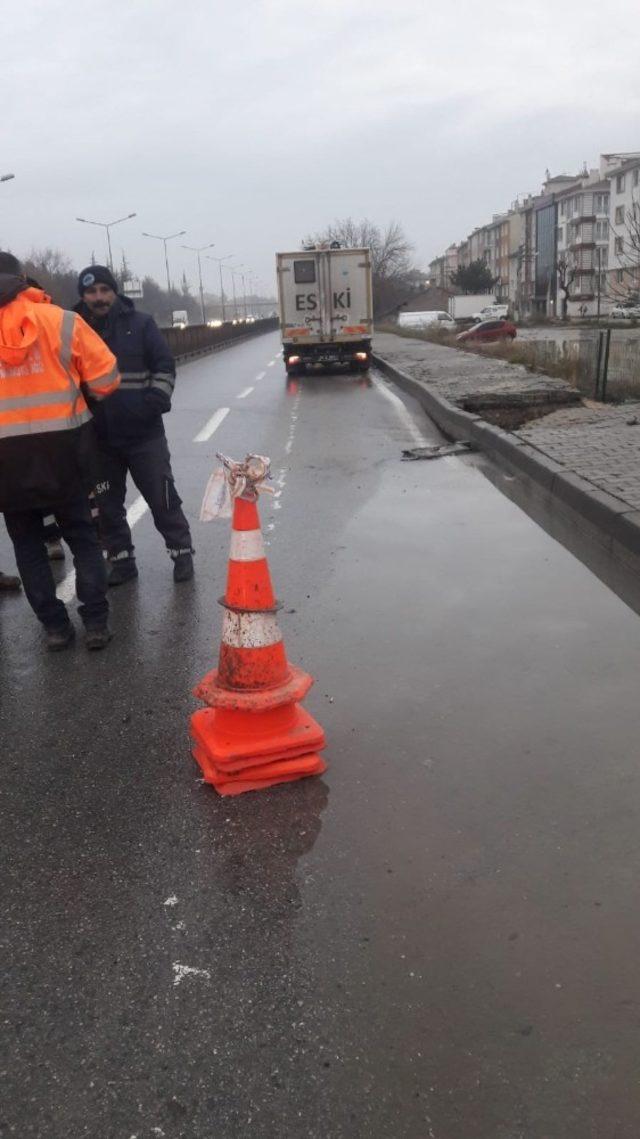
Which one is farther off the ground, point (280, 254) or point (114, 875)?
point (280, 254)

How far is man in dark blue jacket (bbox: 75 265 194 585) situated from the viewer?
581 centimetres

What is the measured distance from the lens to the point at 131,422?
19.5ft

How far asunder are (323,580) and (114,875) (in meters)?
3.35

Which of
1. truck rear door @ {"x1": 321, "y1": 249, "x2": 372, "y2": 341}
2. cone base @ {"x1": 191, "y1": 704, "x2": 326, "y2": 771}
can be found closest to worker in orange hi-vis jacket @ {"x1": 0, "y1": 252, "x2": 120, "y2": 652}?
cone base @ {"x1": 191, "y1": 704, "x2": 326, "y2": 771}

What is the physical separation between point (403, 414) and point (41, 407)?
435 inches

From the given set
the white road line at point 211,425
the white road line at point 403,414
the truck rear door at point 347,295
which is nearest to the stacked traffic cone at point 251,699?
the white road line at point 403,414

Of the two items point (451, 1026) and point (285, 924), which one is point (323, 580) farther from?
point (451, 1026)

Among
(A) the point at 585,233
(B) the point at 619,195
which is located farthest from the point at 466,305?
(A) the point at 585,233

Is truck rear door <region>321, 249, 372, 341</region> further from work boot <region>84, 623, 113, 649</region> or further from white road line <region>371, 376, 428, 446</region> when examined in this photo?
work boot <region>84, 623, 113, 649</region>

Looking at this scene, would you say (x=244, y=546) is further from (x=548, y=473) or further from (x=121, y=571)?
(x=548, y=473)

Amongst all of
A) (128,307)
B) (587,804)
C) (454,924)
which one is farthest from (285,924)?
(128,307)

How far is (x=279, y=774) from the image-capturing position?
355 cm

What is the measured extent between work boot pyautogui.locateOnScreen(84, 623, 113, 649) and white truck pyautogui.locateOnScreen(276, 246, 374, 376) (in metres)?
21.0

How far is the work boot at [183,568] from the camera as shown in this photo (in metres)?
6.23
